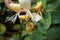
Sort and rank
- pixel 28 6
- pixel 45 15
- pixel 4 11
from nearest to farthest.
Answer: pixel 28 6
pixel 45 15
pixel 4 11

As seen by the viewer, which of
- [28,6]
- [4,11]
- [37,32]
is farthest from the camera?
[4,11]

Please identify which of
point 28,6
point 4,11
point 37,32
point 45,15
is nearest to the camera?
point 28,6

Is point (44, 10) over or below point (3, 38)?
over

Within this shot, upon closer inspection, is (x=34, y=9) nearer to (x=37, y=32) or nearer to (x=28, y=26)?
(x=28, y=26)

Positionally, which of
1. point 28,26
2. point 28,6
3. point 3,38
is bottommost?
point 3,38

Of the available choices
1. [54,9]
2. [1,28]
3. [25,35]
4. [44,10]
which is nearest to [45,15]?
[44,10]

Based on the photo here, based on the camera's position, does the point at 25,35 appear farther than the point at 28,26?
Yes

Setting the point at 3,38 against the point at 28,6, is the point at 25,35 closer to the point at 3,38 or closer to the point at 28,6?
the point at 3,38

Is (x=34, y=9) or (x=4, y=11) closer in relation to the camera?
(x=34, y=9)

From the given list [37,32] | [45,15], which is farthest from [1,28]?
[45,15]
